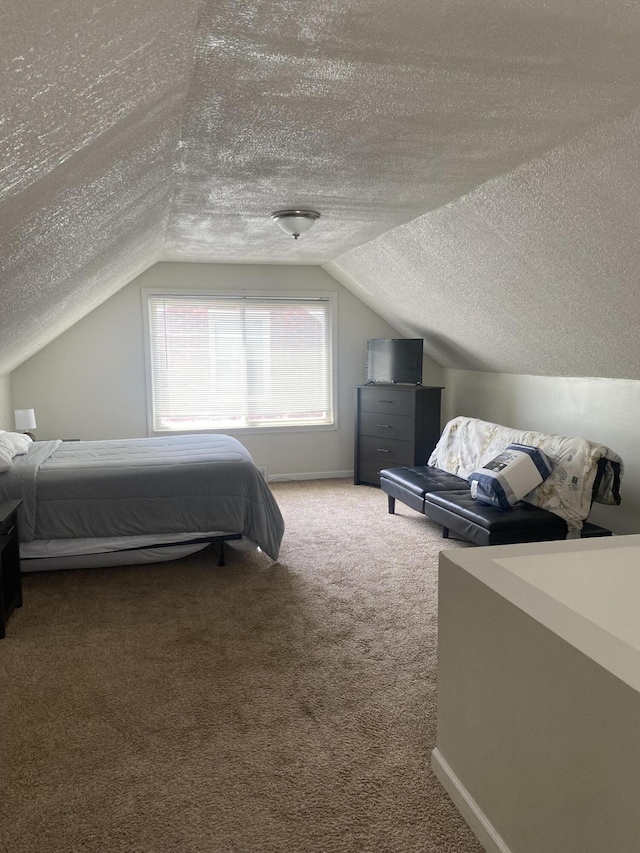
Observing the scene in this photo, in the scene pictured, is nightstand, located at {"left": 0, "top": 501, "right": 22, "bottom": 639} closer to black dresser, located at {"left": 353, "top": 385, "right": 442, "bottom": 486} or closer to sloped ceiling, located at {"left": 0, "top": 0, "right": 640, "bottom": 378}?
sloped ceiling, located at {"left": 0, "top": 0, "right": 640, "bottom": 378}

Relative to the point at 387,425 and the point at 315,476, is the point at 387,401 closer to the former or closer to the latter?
the point at 387,425

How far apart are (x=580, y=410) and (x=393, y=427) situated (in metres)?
1.80

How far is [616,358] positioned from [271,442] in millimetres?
3495

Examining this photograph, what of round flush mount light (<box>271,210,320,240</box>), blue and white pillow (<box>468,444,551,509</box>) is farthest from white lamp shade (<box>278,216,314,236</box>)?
blue and white pillow (<box>468,444,551,509</box>)

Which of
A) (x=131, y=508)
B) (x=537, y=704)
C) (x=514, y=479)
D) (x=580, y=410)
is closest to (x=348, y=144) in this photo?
(x=537, y=704)

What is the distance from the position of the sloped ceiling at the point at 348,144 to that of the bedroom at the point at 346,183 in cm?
1

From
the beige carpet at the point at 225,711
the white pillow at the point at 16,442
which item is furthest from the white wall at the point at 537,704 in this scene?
the white pillow at the point at 16,442

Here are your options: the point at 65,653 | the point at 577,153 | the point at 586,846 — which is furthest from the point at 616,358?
the point at 65,653

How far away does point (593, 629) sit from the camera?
1562 mm

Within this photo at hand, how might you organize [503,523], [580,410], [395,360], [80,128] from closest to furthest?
[80,128] → [503,523] → [580,410] → [395,360]

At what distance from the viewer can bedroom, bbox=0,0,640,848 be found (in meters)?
1.60

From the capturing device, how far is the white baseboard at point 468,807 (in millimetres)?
1792

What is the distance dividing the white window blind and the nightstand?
289 centimetres

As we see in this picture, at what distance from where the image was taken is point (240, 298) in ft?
20.9
